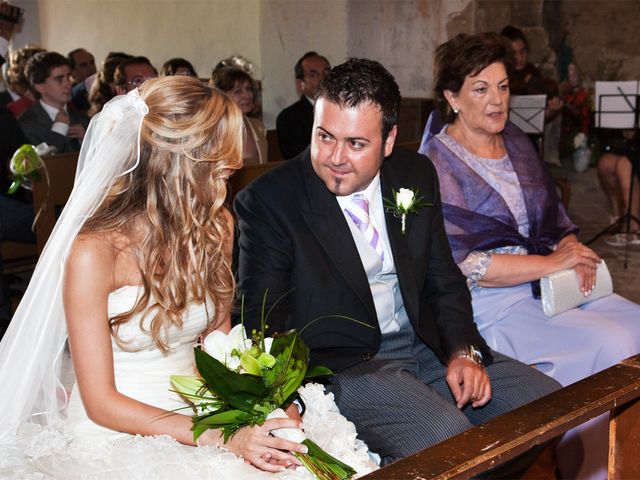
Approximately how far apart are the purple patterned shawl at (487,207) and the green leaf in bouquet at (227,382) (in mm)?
1637

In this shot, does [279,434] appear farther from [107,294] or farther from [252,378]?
[107,294]

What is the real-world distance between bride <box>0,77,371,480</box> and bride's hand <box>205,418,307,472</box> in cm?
4

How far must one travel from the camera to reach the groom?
2.68m

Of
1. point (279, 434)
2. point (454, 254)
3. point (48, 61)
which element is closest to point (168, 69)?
point (48, 61)

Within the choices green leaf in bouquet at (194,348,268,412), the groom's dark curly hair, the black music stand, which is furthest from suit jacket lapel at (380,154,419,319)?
the black music stand

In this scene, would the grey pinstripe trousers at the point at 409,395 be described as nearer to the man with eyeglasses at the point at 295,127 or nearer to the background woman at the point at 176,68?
the man with eyeglasses at the point at 295,127

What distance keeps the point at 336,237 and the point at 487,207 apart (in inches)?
38.8

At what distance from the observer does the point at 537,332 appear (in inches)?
132

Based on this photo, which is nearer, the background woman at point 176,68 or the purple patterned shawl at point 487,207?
the purple patterned shawl at point 487,207

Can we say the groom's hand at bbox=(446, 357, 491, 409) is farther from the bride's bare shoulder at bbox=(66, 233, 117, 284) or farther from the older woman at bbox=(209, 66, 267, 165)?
the older woman at bbox=(209, 66, 267, 165)

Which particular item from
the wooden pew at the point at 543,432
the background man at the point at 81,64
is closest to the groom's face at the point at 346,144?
the wooden pew at the point at 543,432

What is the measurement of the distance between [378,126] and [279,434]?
1109 millimetres

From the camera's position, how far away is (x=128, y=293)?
2.37m

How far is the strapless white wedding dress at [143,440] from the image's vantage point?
211 cm
